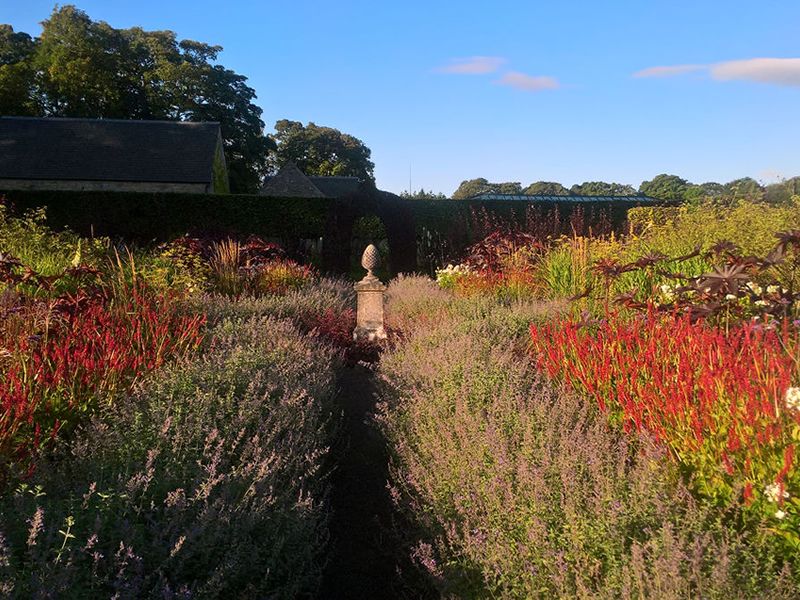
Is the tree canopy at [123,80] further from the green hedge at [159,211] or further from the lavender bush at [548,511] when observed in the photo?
the lavender bush at [548,511]

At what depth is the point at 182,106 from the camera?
32562 mm

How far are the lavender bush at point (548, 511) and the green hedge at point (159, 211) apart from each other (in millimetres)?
14648

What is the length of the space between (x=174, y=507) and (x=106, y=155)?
27.7 meters

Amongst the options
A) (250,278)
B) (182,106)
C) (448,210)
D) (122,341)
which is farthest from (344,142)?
(122,341)

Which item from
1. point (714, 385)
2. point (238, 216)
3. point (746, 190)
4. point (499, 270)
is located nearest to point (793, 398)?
point (714, 385)

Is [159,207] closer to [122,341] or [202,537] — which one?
[122,341]

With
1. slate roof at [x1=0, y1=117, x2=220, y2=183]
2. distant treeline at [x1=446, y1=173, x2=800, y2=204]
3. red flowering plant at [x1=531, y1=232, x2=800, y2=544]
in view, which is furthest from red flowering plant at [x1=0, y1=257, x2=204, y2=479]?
slate roof at [x1=0, y1=117, x2=220, y2=183]

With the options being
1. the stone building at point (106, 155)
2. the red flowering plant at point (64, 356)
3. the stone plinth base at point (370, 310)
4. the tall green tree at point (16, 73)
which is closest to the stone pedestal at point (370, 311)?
the stone plinth base at point (370, 310)

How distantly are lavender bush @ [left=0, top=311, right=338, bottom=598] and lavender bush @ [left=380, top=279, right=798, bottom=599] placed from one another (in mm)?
564

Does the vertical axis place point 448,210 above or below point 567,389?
above

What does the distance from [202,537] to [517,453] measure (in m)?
1.40

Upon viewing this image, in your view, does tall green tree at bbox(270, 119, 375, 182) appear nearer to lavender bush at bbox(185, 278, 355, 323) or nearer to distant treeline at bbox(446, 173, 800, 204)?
distant treeline at bbox(446, 173, 800, 204)

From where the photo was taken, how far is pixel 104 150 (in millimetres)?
26422

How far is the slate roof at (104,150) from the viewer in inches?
995
